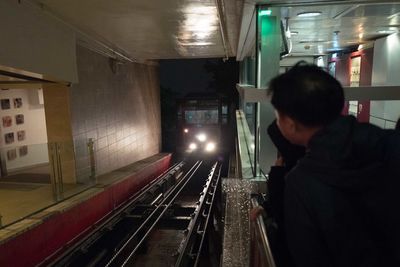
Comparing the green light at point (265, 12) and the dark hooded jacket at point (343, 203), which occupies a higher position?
the green light at point (265, 12)

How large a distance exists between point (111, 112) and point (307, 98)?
9.34m

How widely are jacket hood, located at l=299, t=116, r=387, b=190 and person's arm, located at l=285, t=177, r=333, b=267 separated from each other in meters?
0.11

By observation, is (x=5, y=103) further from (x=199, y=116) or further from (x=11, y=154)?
(x=199, y=116)

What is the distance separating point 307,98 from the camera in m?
1.19

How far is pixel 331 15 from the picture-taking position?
5.51m

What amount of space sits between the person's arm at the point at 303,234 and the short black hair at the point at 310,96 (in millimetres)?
250

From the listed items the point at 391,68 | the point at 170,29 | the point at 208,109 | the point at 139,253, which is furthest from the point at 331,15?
the point at 208,109

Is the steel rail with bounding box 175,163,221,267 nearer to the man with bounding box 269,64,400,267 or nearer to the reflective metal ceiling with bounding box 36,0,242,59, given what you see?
the reflective metal ceiling with bounding box 36,0,242,59

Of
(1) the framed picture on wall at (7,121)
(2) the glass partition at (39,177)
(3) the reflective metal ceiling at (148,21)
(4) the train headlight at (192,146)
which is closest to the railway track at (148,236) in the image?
(2) the glass partition at (39,177)

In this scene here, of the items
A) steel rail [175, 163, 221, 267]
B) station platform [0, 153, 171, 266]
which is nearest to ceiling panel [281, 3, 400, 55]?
steel rail [175, 163, 221, 267]

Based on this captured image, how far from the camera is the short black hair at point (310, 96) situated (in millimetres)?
1187

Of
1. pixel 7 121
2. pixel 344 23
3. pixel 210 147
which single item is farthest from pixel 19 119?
pixel 210 147

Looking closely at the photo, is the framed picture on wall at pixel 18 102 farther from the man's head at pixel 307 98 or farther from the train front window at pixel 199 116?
the man's head at pixel 307 98

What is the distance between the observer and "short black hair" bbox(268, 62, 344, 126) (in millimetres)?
1187
